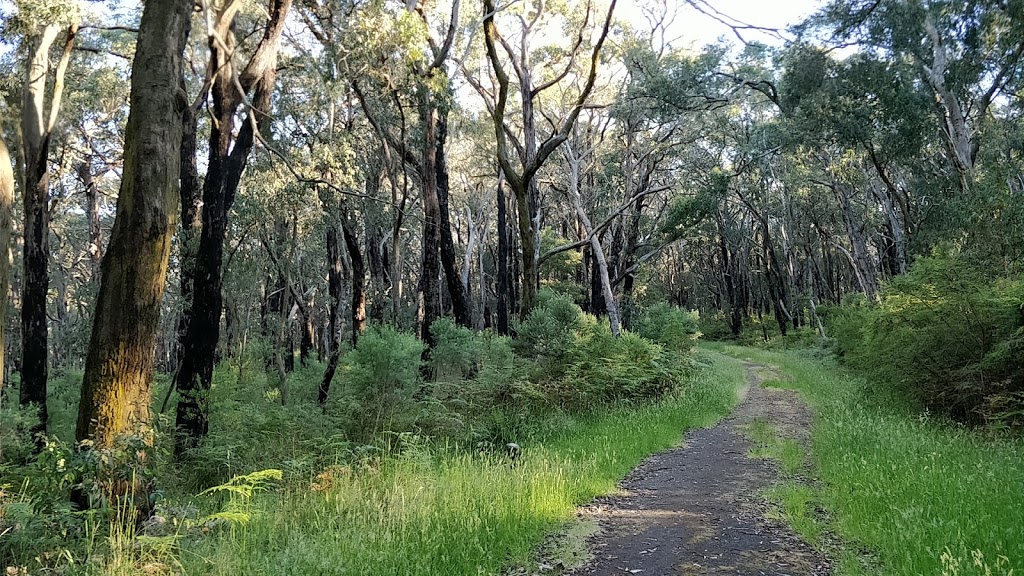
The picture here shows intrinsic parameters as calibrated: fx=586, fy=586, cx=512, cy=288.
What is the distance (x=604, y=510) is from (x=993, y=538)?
121 inches

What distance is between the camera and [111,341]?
453cm

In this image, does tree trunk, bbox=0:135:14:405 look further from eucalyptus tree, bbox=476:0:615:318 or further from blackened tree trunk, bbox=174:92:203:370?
eucalyptus tree, bbox=476:0:615:318

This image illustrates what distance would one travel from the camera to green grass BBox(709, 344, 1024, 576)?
3.88m

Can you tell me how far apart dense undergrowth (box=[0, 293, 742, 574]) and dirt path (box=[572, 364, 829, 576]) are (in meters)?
0.44

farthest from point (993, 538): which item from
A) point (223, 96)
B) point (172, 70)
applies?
point (223, 96)

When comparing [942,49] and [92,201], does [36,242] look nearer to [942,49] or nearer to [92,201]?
[92,201]

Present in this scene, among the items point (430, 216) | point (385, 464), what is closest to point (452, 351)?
point (430, 216)

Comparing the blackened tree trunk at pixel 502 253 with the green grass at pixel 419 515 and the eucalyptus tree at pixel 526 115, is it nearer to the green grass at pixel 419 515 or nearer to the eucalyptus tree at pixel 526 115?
the eucalyptus tree at pixel 526 115

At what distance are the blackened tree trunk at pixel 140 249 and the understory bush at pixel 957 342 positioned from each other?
990 cm

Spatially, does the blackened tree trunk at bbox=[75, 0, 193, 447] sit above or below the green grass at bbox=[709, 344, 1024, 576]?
above

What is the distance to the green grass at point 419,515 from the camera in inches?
158

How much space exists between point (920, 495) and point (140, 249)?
6756 millimetres

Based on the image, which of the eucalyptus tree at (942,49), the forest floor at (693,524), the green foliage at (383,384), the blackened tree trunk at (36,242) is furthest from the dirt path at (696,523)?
the blackened tree trunk at (36,242)

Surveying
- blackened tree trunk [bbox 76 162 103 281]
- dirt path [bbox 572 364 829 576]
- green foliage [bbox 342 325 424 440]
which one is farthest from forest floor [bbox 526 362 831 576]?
blackened tree trunk [bbox 76 162 103 281]
